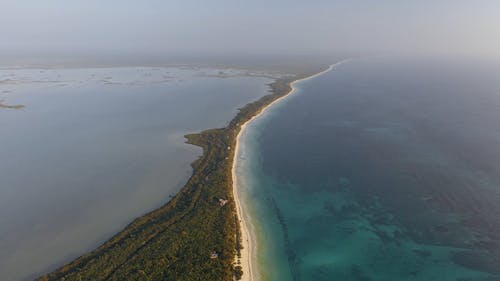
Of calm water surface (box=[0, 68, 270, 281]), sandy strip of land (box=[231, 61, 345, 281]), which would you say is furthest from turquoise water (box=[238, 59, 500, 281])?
calm water surface (box=[0, 68, 270, 281])

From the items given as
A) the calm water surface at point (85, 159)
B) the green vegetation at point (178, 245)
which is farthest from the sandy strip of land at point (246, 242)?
the calm water surface at point (85, 159)

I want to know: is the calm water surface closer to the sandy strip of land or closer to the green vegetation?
the green vegetation

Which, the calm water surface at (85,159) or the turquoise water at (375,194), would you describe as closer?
the turquoise water at (375,194)

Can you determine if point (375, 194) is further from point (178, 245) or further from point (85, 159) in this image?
point (85, 159)

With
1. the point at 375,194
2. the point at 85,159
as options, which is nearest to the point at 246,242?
the point at 375,194

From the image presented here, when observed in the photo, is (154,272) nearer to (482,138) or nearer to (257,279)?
(257,279)

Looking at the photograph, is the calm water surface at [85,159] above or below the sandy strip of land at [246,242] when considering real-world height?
above

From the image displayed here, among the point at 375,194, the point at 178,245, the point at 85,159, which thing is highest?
the point at 85,159

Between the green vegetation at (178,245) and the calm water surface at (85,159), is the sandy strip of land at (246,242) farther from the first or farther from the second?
the calm water surface at (85,159)
